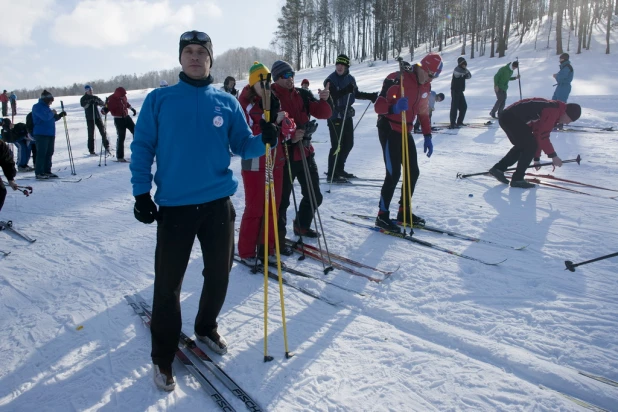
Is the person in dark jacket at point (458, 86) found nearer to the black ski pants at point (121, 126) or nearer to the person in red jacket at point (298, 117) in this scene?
the person in red jacket at point (298, 117)

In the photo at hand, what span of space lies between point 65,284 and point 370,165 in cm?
613

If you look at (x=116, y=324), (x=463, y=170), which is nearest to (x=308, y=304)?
(x=116, y=324)

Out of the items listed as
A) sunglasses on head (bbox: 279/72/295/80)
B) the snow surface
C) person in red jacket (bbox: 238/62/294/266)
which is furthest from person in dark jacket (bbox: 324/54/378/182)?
person in red jacket (bbox: 238/62/294/266)

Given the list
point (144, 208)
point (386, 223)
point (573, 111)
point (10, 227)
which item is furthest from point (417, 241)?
point (10, 227)

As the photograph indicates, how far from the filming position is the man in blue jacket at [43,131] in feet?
27.6

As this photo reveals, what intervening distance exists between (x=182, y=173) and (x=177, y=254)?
478 millimetres

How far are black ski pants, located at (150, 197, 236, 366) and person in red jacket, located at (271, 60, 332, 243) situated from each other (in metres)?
1.57

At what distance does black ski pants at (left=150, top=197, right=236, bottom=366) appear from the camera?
2340mm

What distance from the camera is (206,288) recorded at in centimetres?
266

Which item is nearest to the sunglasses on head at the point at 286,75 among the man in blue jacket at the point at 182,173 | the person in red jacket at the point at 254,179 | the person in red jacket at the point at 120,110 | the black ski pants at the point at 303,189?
the person in red jacket at the point at 254,179

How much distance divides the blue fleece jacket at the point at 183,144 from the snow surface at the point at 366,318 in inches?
47.1

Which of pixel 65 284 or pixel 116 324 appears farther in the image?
pixel 65 284

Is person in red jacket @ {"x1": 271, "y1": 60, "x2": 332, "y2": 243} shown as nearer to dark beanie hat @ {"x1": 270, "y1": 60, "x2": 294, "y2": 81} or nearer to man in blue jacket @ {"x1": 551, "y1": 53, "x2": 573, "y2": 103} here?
dark beanie hat @ {"x1": 270, "y1": 60, "x2": 294, "y2": 81}

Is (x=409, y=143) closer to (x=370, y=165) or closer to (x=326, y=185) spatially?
(x=326, y=185)
